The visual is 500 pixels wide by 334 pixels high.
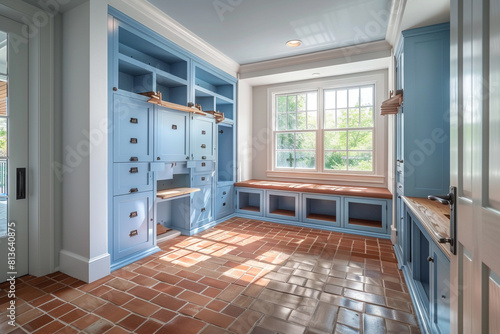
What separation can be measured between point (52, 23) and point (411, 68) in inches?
154

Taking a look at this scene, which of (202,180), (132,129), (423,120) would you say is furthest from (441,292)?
(202,180)

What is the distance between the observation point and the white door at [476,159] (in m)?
0.73

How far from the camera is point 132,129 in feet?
9.86

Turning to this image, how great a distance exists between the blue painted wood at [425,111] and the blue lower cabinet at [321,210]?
1738 millimetres

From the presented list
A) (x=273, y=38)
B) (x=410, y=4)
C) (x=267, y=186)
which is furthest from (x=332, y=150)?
(x=410, y=4)

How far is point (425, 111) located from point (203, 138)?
10.4 ft

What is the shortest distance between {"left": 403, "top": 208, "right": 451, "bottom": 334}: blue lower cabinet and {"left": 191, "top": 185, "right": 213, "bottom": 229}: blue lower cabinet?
304cm

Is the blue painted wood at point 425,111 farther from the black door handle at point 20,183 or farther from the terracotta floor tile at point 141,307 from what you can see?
the black door handle at point 20,183

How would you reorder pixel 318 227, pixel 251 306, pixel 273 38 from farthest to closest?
pixel 318 227
pixel 273 38
pixel 251 306

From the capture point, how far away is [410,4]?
2.34 metres

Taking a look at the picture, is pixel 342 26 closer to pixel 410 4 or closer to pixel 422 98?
pixel 410 4

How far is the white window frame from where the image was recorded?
4660 millimetres

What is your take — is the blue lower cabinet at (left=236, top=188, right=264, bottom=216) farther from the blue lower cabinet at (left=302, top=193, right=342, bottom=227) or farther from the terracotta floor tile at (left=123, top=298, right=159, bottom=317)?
the terracotta floor tile at (left=123, top=298, right=159, bottom=317)

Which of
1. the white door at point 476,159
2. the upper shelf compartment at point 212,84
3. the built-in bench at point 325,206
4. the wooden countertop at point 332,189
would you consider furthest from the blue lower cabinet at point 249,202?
the white door at point 476,159
